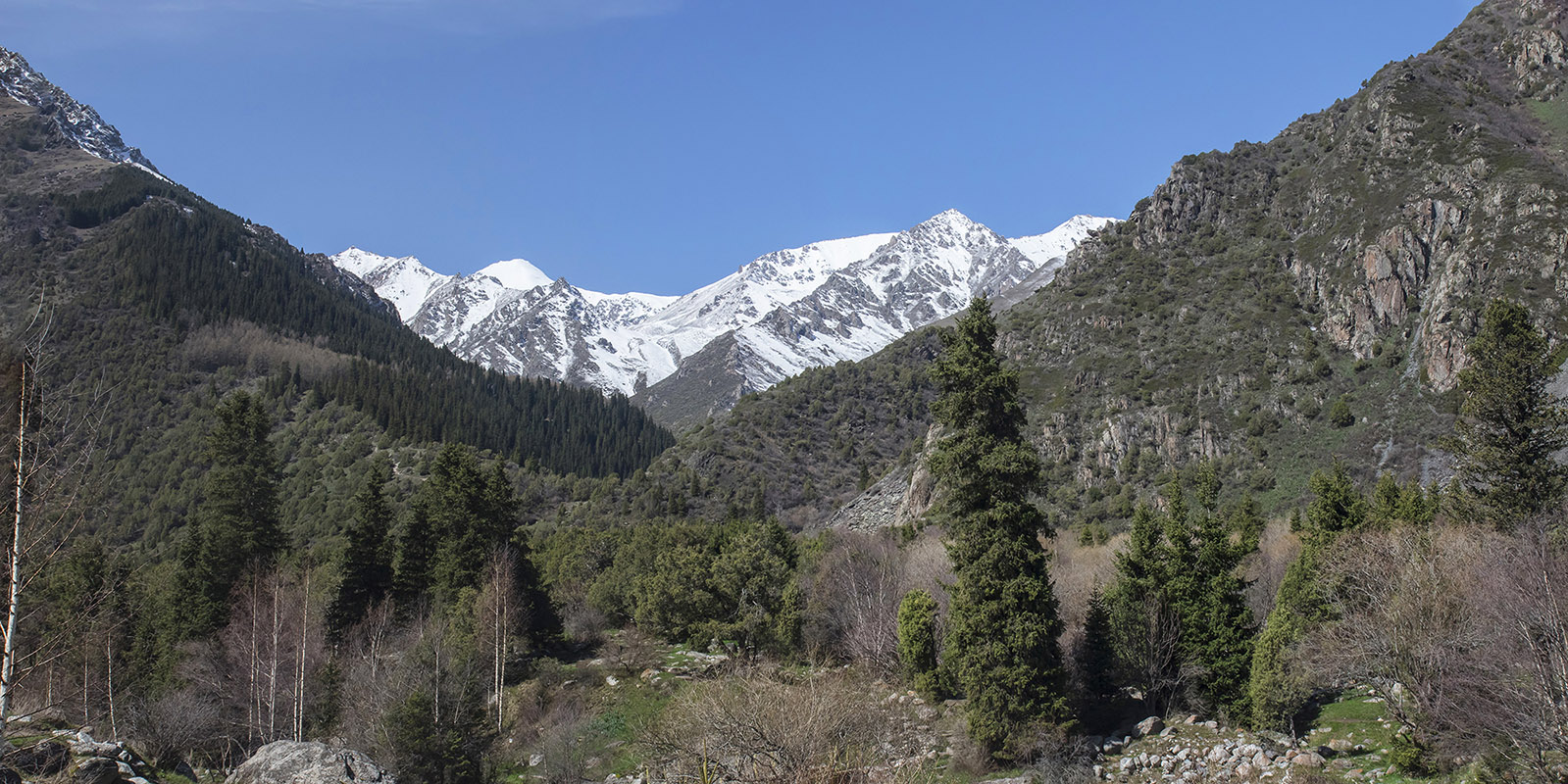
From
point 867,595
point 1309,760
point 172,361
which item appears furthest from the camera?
point 172,361

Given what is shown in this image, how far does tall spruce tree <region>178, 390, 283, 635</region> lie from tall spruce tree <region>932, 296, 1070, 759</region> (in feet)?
132

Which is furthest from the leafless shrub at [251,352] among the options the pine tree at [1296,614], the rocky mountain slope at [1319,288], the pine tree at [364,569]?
the pine tree at [1296,614]

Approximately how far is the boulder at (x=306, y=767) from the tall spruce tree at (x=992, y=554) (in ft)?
64.2

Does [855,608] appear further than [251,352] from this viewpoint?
No

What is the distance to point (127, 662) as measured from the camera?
4962 centimetres

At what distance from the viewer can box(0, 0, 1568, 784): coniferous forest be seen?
22.9 m

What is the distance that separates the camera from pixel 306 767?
21375 millimetres

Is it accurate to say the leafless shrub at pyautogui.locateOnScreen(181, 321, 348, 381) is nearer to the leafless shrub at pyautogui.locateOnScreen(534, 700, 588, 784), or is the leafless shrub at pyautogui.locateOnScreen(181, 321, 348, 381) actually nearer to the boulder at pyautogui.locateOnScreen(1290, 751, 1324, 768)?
the leafless shrub at pyautogui.locateOnScreen(534, 700, 588, 784)

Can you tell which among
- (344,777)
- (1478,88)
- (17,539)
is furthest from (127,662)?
(1478,88)

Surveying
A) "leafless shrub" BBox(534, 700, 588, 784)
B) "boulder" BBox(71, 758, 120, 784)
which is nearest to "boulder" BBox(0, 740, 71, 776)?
"boulder" BBox(71, 758, 120, 784)

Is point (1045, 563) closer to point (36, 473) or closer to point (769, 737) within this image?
point (769, 737)

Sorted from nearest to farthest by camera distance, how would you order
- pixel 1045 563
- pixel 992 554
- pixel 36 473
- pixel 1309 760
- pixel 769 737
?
pixel 36 473 < pixel 769 737 < pixel 1309 760 < pixel 992 554 < pixel 1045 563

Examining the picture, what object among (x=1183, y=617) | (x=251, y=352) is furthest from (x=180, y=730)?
(x=251, y=352)

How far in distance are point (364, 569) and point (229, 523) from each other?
7.94 metres
